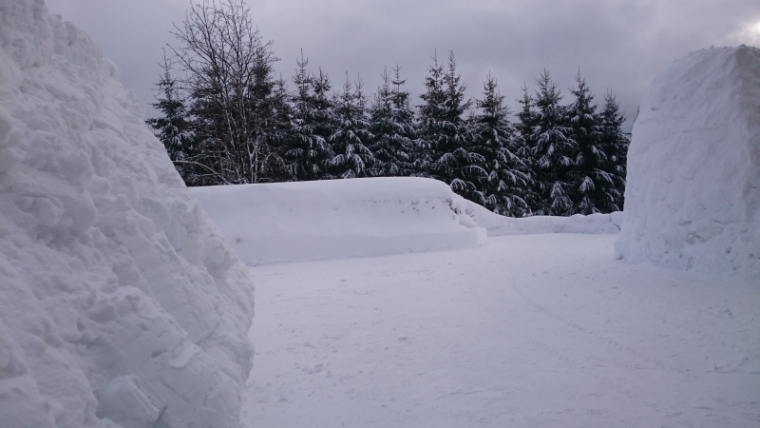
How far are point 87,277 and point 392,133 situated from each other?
1977 centimetres

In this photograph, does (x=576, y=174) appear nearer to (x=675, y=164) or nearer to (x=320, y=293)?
(x=675, y=164)

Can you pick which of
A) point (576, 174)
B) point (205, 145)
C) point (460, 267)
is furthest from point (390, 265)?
point (576, 174)

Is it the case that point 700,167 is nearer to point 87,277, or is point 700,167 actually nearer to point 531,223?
point 87,277

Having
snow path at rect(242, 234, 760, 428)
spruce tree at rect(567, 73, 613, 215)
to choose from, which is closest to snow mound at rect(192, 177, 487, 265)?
snow path at rect(242, 234, 760, 428)

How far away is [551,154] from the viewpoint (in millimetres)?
21078

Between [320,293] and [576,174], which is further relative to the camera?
[576,174]

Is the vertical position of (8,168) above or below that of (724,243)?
above

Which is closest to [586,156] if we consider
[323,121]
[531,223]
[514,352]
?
[531,223]

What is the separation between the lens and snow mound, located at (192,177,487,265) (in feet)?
28.9

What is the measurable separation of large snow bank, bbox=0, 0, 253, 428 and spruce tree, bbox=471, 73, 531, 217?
1857 centimetres

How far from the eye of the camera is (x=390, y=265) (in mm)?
7887

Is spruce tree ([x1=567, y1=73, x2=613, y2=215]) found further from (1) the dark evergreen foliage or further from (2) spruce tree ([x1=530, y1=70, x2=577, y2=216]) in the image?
(1) the dark evergreen foliage

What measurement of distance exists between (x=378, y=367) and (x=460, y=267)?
4381 mm

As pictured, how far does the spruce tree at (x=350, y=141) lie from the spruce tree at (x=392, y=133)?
57 centimetres
